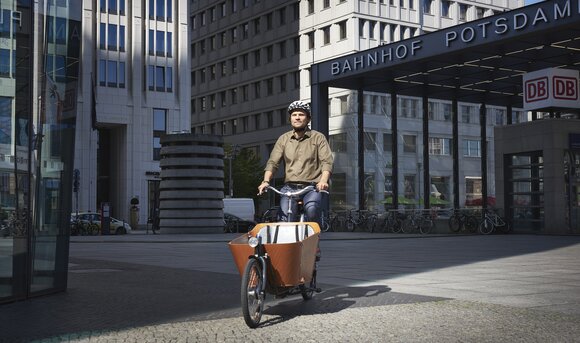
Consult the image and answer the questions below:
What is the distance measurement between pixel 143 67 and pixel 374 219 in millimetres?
30321

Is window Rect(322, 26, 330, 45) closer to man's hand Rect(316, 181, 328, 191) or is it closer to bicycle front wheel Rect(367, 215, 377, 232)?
bicycle front wheel Rect(367, 215, 377, 232)

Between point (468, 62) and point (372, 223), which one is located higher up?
point (468, 62)

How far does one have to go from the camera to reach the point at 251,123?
75.5 meters

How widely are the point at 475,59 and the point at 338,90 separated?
30.2 m

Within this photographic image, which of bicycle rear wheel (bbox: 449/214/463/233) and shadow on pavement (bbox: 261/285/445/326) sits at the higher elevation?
bicycle rear wheel (bbox: 449/214/463/233)

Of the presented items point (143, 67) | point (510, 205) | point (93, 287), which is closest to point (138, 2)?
point (143, 67)

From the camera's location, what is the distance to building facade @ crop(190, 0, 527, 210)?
60281 millimetres

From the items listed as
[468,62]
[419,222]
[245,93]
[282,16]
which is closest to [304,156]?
[468,62]

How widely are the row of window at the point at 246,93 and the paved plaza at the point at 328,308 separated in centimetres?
5902

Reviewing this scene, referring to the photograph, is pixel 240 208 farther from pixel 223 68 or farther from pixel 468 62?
pixel 223 68

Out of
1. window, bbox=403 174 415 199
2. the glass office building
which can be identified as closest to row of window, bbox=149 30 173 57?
window, bbox=403 174 415 199

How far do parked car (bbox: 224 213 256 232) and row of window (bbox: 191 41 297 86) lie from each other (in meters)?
28.8

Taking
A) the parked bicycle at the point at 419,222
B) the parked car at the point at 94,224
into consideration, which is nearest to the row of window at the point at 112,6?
the parked car at the point at 94,224

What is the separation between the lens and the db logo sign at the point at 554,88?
28.5 metres
